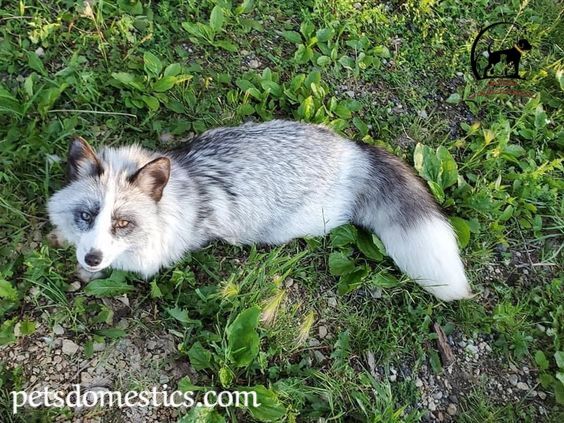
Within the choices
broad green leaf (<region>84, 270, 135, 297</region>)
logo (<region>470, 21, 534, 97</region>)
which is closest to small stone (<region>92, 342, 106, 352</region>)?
broad green leaf (<region>84, 270, 135, 297</region>)

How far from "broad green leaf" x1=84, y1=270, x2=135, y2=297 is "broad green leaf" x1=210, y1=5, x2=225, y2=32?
2028 mm

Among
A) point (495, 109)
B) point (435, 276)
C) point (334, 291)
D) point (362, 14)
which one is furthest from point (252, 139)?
point (495, 109)

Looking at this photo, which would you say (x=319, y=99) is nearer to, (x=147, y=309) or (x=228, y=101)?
(x=228, y=101)

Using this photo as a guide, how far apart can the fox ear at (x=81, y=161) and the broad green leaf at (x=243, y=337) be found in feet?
3.74

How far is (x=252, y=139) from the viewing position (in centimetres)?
339

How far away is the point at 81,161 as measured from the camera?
2.87m

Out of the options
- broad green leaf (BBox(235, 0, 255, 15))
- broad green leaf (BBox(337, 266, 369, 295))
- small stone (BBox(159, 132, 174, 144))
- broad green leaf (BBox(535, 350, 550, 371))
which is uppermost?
broad green leaf (BBox(235, 0, 255, 15))

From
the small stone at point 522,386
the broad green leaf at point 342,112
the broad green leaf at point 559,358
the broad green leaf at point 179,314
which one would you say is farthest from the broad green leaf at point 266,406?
the broad green leaf at point 342,112

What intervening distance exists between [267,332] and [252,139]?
1.23 meters

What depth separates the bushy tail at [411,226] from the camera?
3.29 m

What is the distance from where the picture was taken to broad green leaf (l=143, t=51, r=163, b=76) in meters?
3.68

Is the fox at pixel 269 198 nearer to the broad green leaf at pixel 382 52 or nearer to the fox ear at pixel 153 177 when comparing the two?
the fox ear at pixel 153 177

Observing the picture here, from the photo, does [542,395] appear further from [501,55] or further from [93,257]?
[93,257]

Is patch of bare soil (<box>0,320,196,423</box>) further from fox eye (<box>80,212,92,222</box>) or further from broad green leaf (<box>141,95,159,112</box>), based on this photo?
broad green leaf (<box>141,95,159,112</box>)
